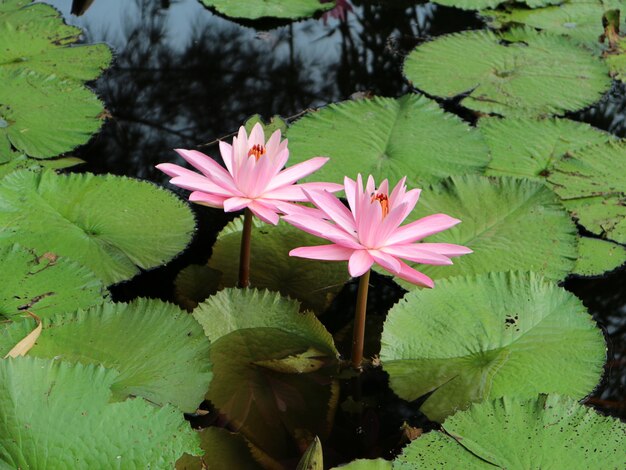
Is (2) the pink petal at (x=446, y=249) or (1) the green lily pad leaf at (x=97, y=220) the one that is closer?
(2) the pink petal at (x=446, y=249)

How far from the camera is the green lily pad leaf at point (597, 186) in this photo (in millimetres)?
2312

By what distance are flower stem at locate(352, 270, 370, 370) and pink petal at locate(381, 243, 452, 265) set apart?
90 millimetres

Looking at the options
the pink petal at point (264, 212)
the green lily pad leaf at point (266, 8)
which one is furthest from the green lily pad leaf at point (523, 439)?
the green lily pad leaf at point (266, 8)

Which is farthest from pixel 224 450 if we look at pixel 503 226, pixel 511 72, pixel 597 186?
pixel 511 72

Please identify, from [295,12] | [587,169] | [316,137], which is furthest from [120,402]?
[295,12]

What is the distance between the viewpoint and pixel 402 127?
2.56m

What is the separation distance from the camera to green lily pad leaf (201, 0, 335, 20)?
3.53 metres

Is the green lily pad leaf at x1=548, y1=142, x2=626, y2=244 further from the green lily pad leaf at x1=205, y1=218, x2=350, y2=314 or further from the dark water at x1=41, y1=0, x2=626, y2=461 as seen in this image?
the green lily pad leaf at x1=205, y1=218, x2=350, y2=314

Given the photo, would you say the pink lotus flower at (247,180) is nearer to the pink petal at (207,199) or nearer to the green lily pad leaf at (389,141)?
the pink petal at (207,199)

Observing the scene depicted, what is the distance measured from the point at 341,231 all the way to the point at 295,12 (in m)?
2.35

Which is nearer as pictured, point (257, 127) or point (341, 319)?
point (257, 127)

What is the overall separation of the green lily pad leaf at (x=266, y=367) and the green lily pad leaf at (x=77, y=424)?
29 centimetres

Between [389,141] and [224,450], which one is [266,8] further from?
[224,450]

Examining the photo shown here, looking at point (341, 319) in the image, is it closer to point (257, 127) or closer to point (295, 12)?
point (257, 127)
